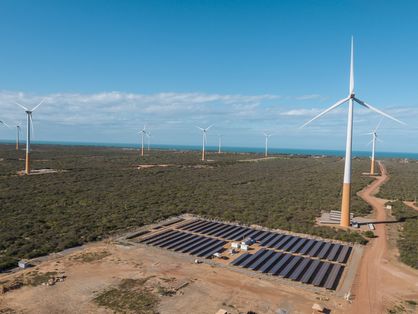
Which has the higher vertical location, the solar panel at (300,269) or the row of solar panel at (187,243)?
the solar panel at (300,269)

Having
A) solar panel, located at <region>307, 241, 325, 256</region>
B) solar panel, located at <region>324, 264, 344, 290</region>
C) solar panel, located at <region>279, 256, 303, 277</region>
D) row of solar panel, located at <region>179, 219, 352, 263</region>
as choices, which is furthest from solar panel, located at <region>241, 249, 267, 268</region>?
solar panel, located at <region>324, 264, 344, 290</region>

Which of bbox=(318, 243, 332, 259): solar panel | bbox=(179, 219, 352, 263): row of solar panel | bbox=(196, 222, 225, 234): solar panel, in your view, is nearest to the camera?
bbox=(318, 243, 332, 259): solar panel

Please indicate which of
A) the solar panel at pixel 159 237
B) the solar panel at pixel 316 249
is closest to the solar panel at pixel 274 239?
the solar panel at pixel 316 249

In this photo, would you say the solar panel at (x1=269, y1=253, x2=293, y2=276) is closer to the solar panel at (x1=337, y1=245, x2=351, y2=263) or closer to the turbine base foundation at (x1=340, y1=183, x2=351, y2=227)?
the solar panel at (x1=337, y1=245, x2=351, y2=263)

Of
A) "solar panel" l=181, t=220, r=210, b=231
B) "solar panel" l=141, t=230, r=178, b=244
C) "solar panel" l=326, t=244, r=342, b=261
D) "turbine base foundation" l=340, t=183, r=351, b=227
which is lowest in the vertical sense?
"solar panel" l=141, t=230, r=178, b=244

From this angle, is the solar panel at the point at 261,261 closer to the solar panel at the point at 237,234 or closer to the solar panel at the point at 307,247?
the solar panel at the point at 307,247

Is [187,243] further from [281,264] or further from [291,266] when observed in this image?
[291,266]

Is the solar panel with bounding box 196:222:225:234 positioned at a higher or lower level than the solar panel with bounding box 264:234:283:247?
lower

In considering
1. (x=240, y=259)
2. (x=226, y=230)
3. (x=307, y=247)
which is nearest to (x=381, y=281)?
(x=307, y=247)

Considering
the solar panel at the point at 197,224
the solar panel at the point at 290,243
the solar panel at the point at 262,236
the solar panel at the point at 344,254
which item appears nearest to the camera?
the solar panel at the point at 344,254
